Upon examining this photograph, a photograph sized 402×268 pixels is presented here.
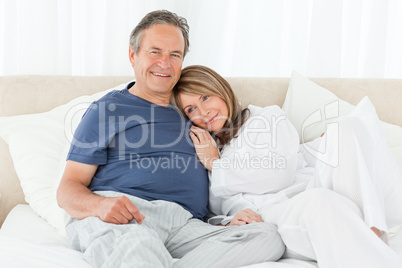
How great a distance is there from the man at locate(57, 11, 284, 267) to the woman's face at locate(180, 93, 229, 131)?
6cm

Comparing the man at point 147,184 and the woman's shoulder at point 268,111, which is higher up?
the woman's shoulder at point 268,111

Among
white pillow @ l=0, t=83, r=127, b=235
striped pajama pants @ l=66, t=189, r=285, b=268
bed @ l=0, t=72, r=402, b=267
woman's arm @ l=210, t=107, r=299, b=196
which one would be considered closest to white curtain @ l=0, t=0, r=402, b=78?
bed @ l=0, t=72, r=402, b=267

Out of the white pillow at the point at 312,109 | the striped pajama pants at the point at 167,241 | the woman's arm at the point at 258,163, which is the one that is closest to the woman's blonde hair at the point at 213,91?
the woman's arm at the point at 258,163

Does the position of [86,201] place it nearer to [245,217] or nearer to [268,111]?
[245,217]

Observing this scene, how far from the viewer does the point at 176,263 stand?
1.11m

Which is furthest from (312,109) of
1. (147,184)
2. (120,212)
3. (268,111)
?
(120,212)

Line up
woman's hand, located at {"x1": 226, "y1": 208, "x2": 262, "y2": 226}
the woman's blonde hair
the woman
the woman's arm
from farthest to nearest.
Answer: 1. the woman's blonde hair
2. the woman's arm
3. woman's hand, located at {"x1": 226, "y1": 208, "x2": 262, "y2": 226}
4. the woman

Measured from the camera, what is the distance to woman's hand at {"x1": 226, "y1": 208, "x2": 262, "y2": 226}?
1307mm

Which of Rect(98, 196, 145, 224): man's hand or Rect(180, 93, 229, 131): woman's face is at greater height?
Rect(180, 93, 229, 131): woman's face

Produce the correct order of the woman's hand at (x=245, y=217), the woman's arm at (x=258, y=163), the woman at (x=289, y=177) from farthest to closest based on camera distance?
the woman's arm at (x=258, y=163)
the woman's hand at (x=245, y=217)
the woman at (x=289, y=177)

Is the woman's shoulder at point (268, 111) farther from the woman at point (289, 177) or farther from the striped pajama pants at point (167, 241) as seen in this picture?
the striped pajama pants at point (167, 241)

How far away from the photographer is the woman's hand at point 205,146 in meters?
1.54

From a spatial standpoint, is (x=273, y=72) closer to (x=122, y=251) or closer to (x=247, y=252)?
(x=247, y=252)

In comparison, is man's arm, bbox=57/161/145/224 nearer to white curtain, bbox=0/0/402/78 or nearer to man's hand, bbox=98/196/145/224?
man's hand, bbox=98/196/145/224
